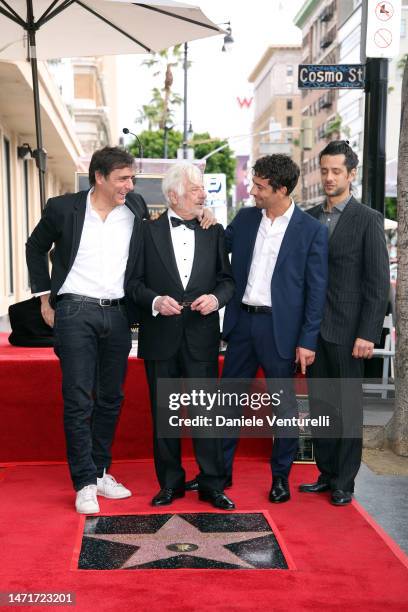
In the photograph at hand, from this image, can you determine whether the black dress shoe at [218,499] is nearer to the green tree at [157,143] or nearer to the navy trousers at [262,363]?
the navy trousers at [262,363]

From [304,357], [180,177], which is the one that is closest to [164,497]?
[304,357]

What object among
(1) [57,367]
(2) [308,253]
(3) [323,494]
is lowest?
(3) [323,494]

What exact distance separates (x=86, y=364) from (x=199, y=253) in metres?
0.91

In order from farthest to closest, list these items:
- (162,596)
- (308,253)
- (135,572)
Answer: (308,253), (135,572), (162,596)

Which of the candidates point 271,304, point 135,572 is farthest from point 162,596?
point 271,304

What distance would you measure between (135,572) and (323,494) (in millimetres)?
1741

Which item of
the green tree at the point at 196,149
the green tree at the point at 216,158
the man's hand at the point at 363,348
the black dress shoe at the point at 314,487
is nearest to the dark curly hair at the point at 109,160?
the man's hand at the point at 363,348

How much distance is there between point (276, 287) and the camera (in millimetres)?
4691

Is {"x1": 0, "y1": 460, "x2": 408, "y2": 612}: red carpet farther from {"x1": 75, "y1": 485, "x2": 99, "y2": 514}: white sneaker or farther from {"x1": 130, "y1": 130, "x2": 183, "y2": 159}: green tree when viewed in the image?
{"x1": 130, "y1": 130, "x2": 183, "y2": 159}: green tree

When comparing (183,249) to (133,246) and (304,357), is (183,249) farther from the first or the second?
(304,357)

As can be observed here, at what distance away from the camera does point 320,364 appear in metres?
4.94

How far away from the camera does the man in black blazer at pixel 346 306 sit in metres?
4.70

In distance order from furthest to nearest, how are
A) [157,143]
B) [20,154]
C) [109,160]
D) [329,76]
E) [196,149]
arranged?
[196,149] < [157,143] < [20,154] < [329,76] < [109,160]

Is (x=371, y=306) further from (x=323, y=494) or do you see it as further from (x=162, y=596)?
(x=162, y=596)
